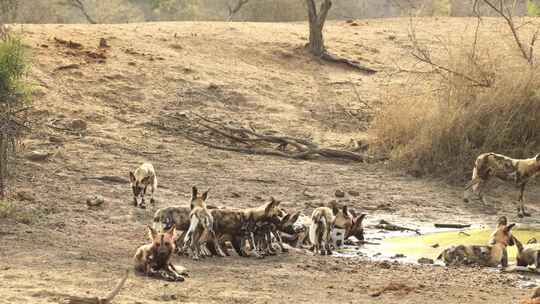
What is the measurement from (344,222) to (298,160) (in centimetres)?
477

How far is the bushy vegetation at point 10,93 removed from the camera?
11492mm

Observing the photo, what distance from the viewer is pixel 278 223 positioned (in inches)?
434

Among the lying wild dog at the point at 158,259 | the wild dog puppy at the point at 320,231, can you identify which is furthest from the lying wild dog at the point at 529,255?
the lying wild dog at the point at 158,259

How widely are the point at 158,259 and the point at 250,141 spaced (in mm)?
7919

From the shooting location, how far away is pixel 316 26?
73.4 ft

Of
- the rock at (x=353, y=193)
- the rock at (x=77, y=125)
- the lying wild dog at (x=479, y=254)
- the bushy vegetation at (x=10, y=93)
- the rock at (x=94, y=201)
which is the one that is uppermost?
the bushy vegetation at (x=10, y=93)

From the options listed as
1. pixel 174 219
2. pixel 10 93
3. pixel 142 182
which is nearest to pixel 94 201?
pixel 142 182

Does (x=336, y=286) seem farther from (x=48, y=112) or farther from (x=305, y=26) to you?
(x=305, y=26)

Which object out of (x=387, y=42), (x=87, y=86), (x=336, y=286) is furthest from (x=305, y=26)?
(x=336, y=286)

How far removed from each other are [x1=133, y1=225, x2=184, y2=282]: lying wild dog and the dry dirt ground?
0.17 metres

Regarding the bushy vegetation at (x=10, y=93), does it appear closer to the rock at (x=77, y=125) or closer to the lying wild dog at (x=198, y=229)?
the lying wild dog at (x=198, y=229)

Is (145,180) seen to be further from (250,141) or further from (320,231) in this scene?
(250,141)

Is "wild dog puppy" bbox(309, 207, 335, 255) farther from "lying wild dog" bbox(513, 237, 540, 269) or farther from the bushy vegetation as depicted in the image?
the bushy vegetation

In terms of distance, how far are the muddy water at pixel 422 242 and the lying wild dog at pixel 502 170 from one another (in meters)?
1.20
